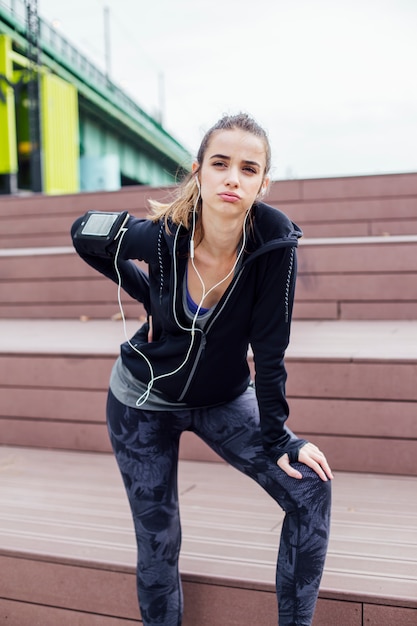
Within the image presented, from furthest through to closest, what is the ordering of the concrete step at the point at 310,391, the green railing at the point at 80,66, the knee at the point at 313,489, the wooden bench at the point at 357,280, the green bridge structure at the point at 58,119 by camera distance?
the green railing at the point at 80,66, the green bridge structure at the point at 58,119, the wooden bench at the point at 357,280, the concrete step at the point at 310,391, the knee at the point at 313,489

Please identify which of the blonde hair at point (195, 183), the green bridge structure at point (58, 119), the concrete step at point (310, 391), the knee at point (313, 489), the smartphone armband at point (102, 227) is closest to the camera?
the knee at point (313, 489)

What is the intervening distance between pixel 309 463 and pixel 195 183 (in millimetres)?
688

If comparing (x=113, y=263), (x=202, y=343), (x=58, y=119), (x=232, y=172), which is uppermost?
(x=58, y=119)

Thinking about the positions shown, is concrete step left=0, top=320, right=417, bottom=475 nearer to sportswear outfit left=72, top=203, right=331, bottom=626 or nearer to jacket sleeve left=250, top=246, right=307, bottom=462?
sportswear outfit left=72, top=203, right=331, bottom=626

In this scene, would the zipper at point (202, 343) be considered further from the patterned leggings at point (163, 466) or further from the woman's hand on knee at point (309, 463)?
the woman's hand on knee at point (309, 463)

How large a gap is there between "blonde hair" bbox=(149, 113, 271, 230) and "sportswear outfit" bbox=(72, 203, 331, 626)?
1.1 inches

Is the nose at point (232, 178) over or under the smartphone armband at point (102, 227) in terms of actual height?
over

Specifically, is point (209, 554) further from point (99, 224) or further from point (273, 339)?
point (99, 224)

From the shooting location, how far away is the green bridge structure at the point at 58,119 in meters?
8.29

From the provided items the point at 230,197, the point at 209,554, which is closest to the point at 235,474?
the point at 209,554

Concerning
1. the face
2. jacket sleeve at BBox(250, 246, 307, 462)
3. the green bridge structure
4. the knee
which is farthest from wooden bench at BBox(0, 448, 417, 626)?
the green bridge structure

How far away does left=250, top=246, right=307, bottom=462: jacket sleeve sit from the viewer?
1424 mm

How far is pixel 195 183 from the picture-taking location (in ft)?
4.99

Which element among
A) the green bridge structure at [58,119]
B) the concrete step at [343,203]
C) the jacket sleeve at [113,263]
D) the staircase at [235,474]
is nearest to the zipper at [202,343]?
the jacket sleeve at [113,263]
